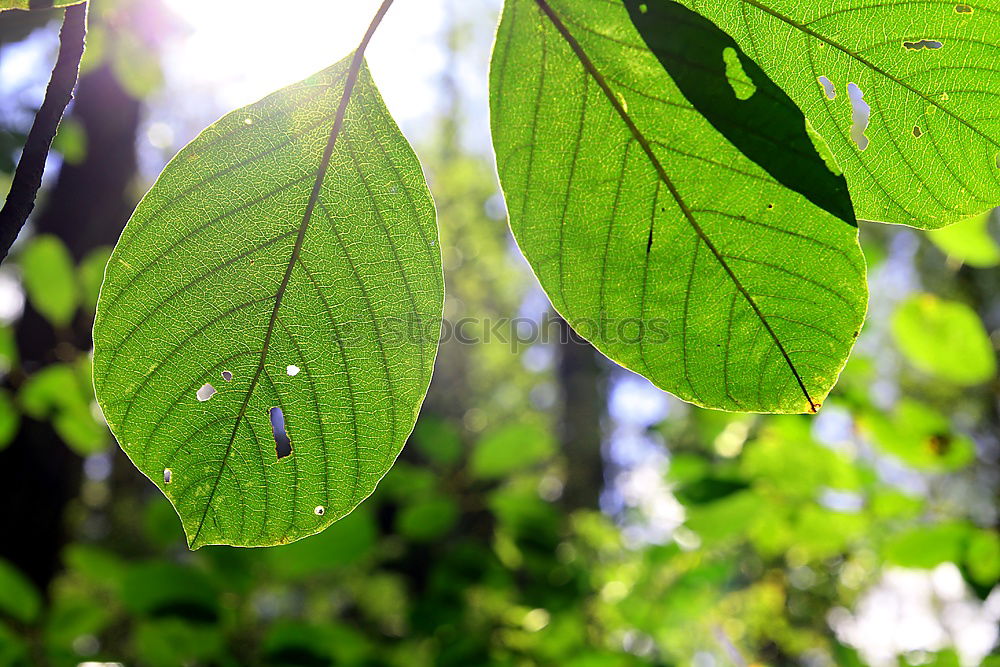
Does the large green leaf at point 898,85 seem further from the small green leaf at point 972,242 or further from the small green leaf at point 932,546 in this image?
the small green leaf at point 932,546

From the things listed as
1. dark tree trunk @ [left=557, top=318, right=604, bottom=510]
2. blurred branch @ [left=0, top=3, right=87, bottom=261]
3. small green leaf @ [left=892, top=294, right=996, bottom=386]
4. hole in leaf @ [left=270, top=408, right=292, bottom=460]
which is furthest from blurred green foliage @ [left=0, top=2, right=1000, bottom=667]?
dark tree trunk @ [left=557, top=318, right=604, bottom=510]

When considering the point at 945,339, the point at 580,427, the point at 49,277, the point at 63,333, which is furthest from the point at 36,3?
the point at 580,427

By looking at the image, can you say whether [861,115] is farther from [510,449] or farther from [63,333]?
[63,333]

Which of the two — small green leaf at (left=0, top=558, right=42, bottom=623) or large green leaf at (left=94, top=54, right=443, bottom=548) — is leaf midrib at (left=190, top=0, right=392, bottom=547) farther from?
small green leaf at (left=0, top=558, right=42, bottom=623)

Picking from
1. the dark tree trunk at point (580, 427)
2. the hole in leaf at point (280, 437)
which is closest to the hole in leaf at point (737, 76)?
the hole in leaf at point (280, 437)

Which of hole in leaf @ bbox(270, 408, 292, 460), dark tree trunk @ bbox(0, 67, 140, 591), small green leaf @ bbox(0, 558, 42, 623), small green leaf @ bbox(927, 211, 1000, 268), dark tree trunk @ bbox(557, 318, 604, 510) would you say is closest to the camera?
hole in leaf @ bbox(270, 408, 292, 460)

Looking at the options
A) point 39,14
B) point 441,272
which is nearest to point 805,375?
point 441,272
